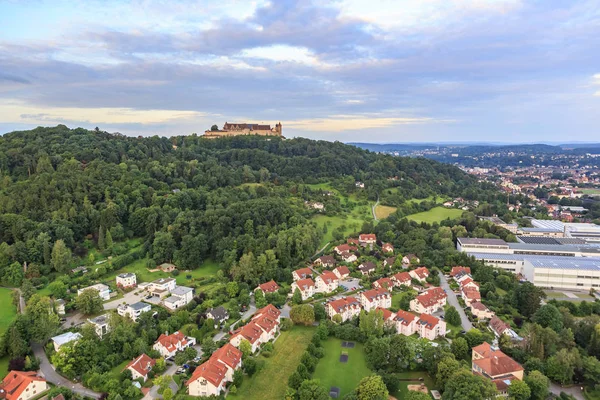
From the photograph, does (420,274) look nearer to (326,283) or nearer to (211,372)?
(326,283)

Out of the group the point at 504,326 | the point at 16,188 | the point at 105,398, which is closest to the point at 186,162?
the point at 16,188

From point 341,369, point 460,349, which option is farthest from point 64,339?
point 460,349

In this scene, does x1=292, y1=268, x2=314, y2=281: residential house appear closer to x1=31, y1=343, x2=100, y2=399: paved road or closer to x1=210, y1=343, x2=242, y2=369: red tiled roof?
x1=210, y1=343, x2=242, y2=369: red tiled roof

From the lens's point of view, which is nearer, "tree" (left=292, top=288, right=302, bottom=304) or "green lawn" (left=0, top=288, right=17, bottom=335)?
"green lawn" (left=0, top=288, right=17, bottom=335)

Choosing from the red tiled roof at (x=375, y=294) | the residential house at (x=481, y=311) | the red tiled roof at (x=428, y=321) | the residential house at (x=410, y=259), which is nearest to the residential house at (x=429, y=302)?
the red tiled roof at (x=375, y=294)

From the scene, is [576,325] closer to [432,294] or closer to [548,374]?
[548,374]

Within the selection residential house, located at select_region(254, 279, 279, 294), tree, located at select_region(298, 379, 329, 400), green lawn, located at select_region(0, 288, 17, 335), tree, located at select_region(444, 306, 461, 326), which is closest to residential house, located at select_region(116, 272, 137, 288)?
green lawn, located at select_region(0, 288, 17, 335)
